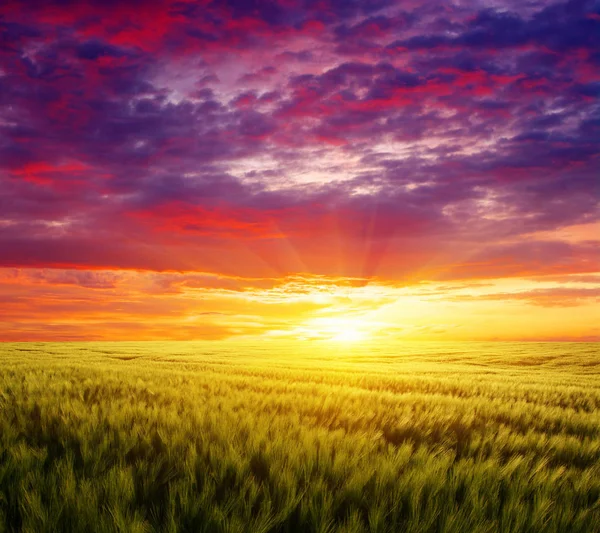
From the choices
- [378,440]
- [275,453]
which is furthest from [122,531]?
[378,440]

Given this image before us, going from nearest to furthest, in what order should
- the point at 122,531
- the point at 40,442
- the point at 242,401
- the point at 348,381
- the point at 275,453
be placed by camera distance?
1. the point at 122,531
2. the point at 275,453
3. the point at 40,442
4. the point at 242,401
5. the point at 348,381

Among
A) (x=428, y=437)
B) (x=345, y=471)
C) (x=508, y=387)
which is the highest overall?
(x=345, y=471)

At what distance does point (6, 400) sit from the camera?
20.7ft

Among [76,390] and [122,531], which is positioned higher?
[122,531]

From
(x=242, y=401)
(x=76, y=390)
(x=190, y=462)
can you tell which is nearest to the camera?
(x=190, y=462)

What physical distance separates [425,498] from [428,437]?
2343mm

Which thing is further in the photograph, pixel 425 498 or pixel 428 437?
pixel 428 437

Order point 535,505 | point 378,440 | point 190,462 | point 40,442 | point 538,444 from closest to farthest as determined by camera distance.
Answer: point 535,505, point 190,462, point 40,442, point 378,440, point 538,444

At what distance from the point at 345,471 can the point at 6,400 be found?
567 centimetres

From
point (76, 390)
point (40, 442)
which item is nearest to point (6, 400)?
point (76, 390)

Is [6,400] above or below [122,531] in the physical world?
below

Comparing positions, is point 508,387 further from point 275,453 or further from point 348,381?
point 275,453

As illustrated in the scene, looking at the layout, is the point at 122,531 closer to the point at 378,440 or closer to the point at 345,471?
the point at 345,471

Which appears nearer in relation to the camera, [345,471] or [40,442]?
[345,471]
